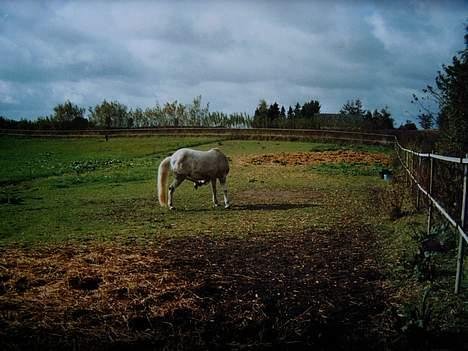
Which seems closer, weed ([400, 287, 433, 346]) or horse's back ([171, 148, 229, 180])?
weed ([400, 287, 433, 346])

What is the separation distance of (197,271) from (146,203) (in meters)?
6.73

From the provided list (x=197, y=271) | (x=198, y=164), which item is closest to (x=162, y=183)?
(x=198, y=164)

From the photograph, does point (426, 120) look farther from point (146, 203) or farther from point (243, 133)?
point (243, 133)

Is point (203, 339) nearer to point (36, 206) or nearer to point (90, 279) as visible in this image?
point (90, 279)

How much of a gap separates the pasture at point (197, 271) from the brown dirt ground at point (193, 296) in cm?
2

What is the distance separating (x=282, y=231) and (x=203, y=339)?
4477mm

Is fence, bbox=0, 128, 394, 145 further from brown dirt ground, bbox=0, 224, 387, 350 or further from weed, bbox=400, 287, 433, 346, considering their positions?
weed, bbox=400, 287, 433, 346

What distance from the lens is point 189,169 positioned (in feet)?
36.2

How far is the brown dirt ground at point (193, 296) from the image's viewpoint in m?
3.60

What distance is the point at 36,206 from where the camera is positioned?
11.7 metres

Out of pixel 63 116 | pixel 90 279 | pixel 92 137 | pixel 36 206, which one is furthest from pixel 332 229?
pixel 63 116

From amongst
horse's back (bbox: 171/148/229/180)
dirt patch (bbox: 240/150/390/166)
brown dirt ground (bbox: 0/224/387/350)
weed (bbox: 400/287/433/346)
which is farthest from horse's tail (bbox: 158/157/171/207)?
dirt patch (bbox: 240/150/390/166)

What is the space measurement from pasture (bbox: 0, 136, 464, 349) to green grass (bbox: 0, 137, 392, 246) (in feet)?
0.20

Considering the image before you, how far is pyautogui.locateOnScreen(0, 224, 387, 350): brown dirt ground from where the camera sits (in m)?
3.60
